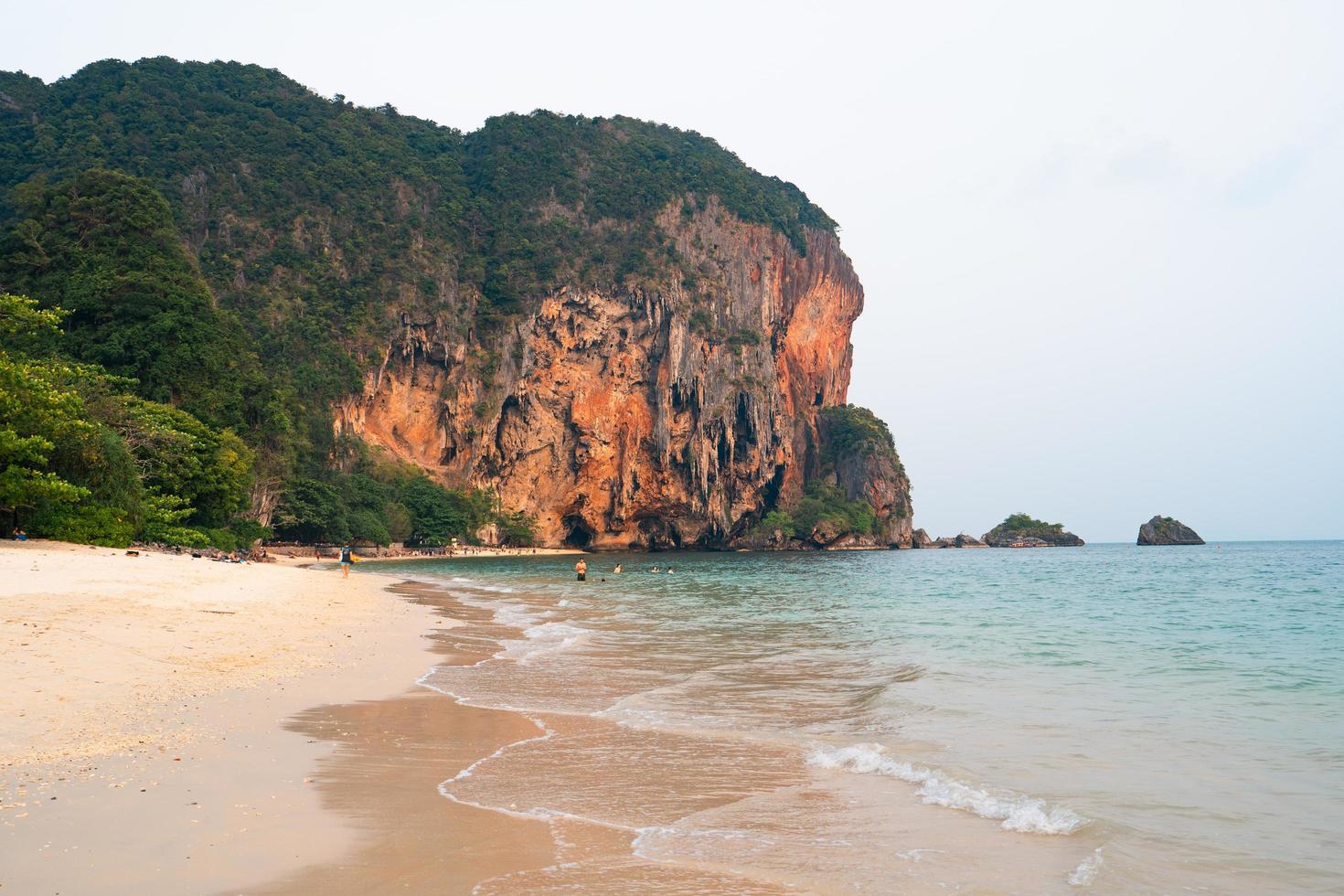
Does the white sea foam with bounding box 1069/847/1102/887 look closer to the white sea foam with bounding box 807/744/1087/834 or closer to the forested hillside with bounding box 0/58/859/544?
the white sea foam with bounding box 807/744/1087/834

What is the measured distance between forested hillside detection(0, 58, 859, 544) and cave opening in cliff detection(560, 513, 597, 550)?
7.62m

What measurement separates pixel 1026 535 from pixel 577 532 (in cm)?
7818

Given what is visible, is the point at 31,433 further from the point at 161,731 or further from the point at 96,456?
→ the point at 161,731

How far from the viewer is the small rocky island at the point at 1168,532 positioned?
13638 centimetres

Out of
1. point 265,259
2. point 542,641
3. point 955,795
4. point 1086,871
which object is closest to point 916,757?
point 955,795

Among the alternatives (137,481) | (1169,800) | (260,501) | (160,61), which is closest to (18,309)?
(137,481)

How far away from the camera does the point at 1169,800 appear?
665 cm

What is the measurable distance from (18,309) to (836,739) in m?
29.0

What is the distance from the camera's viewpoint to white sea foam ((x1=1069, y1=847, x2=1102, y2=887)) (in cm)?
493

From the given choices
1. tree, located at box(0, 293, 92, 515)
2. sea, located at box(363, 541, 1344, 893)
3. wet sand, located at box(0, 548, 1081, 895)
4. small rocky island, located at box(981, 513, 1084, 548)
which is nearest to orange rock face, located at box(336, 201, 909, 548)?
small rocky island, located at box(981, 513, 1084, 548)

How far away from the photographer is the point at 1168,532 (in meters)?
136

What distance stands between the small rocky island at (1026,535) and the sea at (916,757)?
127m

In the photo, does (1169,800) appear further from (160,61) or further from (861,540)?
(160,61)

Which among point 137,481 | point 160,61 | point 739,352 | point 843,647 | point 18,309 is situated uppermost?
point 160,61
